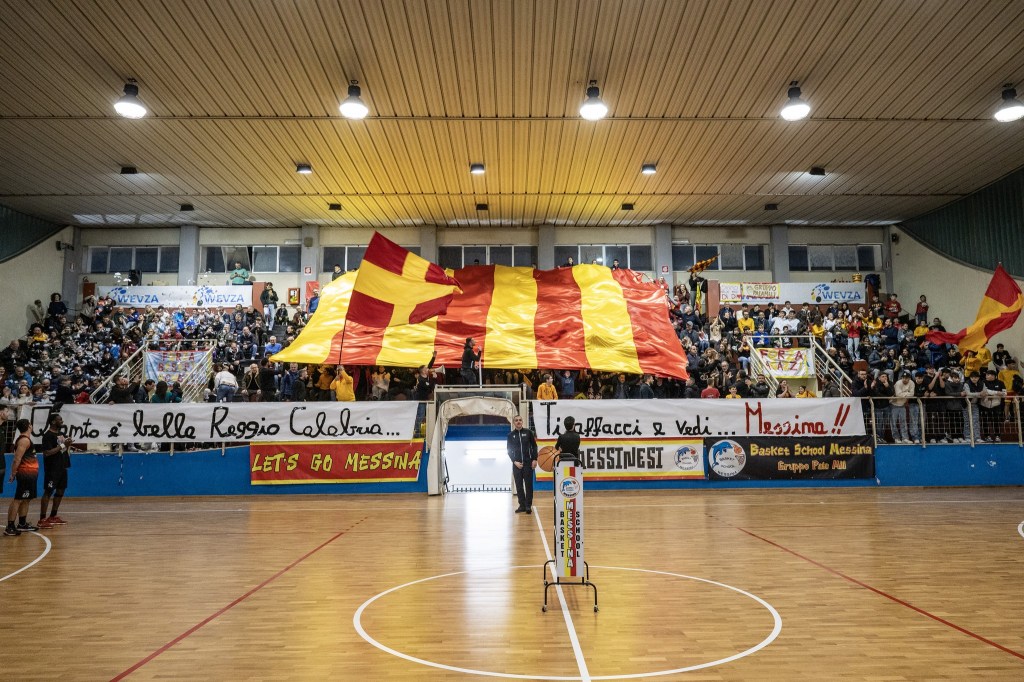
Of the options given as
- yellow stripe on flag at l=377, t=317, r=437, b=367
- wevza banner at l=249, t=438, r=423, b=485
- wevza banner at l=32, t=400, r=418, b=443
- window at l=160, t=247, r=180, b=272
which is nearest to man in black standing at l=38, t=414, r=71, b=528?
wevza banner at l=32, t=400, r=418, b=443

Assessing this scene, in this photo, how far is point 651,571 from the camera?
24.7 ft

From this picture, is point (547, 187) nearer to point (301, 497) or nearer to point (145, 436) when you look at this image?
point (301, 497)

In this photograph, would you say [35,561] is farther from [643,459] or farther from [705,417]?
[705,417]

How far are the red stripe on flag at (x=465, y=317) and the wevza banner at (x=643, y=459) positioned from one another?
4.50 metres

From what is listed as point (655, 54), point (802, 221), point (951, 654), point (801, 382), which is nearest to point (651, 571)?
point (951, 654)

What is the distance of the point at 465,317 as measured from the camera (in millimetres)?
19234

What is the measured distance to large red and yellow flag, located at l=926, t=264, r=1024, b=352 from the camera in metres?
13.7

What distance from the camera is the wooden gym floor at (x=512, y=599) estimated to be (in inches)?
187

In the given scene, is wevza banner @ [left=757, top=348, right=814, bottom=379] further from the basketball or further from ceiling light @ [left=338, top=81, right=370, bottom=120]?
ceiling light @ [left=338, top=81, right=370, bottom=120]

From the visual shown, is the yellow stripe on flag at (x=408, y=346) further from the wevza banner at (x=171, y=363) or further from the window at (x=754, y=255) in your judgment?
the window at (x=754, y=255)

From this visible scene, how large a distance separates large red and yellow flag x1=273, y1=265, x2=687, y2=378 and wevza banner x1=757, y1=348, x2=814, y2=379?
10.8 feet

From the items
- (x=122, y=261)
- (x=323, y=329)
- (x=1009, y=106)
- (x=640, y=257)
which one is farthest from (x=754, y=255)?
(x=122, y=261)

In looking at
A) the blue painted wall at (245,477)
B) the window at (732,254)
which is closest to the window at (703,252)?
the window at (732,254)

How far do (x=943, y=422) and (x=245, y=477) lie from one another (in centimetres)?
1635
